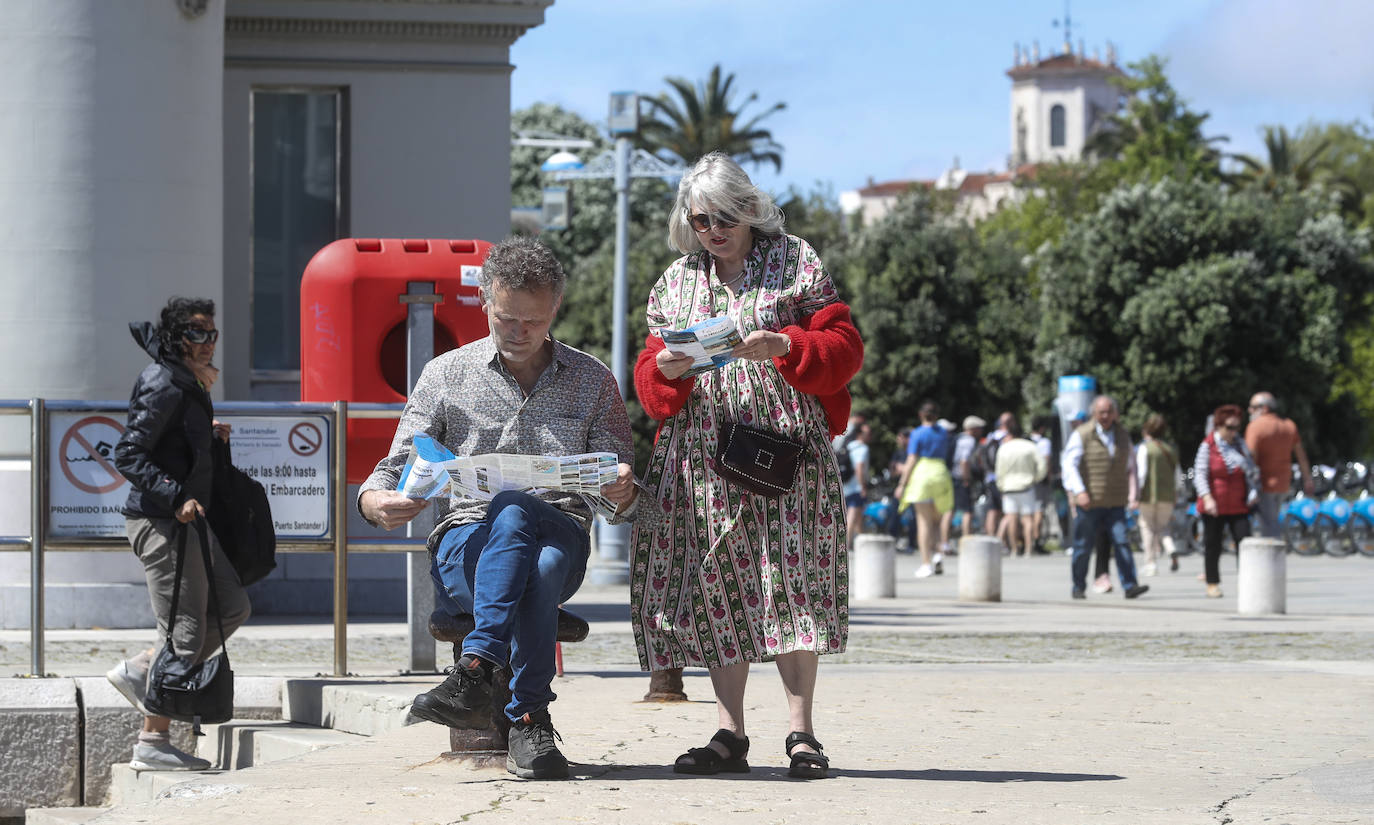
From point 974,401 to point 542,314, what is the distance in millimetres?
41871

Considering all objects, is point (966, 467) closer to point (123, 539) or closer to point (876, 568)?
point (876, 568)

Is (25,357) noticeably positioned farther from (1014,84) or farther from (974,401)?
(1014,84)

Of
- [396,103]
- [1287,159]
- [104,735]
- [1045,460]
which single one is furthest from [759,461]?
[1287,159]

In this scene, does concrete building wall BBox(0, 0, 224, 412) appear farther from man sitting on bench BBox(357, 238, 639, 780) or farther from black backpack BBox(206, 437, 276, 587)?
man sitting on bench BBox(357, 238, 639, 780)

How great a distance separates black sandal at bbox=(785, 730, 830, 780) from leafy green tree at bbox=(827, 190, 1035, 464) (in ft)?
126

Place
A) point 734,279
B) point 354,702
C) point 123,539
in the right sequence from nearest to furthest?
point 734,279 → point 354,702 → point 123,539

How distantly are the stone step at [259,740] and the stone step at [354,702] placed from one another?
5 cm

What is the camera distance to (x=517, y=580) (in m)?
5.20

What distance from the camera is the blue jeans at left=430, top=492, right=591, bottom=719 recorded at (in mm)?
5207

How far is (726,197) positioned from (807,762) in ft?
5.60

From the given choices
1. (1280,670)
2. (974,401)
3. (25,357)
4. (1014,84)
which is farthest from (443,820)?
(1014,84)

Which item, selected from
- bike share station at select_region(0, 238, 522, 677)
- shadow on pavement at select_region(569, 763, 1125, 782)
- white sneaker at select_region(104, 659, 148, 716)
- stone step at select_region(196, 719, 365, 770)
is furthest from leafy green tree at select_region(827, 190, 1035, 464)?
shadow on pavement at select_region(569, 763, 1125, 782)

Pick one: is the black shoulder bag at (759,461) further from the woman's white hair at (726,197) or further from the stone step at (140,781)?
the stone step at (140,781)

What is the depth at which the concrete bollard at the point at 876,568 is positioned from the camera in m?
15.6
